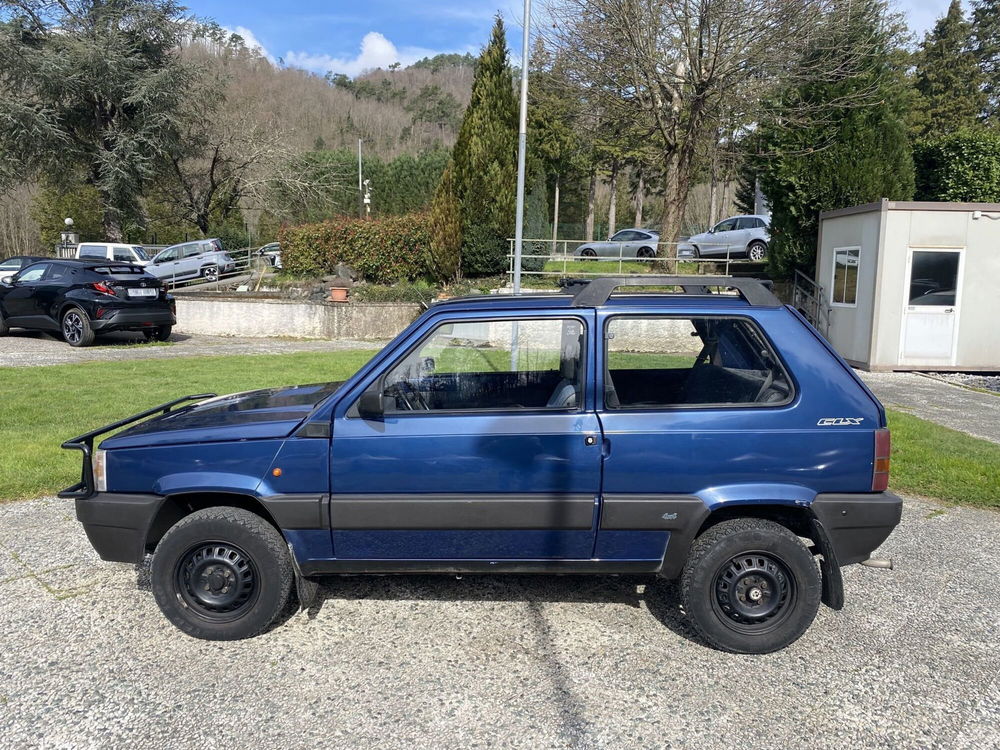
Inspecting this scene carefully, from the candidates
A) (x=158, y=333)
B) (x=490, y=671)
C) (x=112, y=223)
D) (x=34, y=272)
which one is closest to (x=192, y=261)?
(x=112, y=223)

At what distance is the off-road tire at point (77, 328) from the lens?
46.0 feet

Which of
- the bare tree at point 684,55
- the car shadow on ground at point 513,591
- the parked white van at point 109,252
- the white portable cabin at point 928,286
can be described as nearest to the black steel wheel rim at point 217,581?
the car shadow on ground at point 513,591

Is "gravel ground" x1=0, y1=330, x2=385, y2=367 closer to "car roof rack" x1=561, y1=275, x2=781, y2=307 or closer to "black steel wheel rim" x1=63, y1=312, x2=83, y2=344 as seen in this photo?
"black steel wheel rim" x1=63, y1=312, x2=83, y2=344

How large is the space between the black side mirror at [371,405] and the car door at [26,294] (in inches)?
544

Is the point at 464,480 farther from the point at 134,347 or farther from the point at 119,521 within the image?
the point at 134,347

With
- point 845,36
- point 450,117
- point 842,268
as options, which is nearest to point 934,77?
point 845,36

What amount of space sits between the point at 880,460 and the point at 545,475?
62.9 inches

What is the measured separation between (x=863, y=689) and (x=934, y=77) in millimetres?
53040

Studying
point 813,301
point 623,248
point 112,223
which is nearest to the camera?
point 813,301

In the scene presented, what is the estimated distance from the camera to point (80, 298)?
13953 mm

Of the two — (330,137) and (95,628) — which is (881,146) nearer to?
(95,628)

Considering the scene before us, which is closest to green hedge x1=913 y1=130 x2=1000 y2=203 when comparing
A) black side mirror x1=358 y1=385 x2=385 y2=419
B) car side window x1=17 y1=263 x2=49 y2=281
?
black side mirror x1=358 y1=385 x2=385 y2=419

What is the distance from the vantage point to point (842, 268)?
15.4 meters

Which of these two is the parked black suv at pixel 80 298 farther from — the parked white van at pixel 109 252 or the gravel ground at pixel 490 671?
the gravel ground at pixel 490 671
